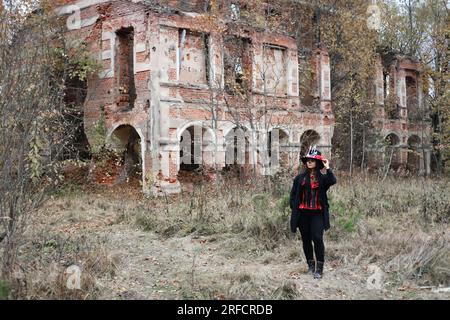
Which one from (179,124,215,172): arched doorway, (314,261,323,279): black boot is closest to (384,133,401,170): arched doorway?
(179,124,215,172): arched doorway

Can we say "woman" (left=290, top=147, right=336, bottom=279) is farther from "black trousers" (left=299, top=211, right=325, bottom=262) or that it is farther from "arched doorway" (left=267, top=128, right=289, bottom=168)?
"arched doorway" (left=267, top=128, right=289, bottom=168)

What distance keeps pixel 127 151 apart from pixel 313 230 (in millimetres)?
12810

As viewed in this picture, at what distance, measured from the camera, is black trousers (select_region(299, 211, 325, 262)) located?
6574 mm

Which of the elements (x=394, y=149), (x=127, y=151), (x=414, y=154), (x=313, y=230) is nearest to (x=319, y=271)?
(x=313, y=230)

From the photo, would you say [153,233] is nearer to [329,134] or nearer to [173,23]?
[173,23]

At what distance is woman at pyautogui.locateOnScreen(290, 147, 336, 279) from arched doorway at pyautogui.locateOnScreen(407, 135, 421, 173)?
22612mm

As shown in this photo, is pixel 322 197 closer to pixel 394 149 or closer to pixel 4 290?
pixel 4 290

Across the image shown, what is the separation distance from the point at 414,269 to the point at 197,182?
1226 cm

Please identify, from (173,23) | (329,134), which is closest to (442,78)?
(329,134)

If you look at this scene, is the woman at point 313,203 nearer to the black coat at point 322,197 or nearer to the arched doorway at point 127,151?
the black coat at point 322,197

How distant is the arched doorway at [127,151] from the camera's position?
1798 cm

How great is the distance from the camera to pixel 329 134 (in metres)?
22.1

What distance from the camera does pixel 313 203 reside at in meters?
6.60
